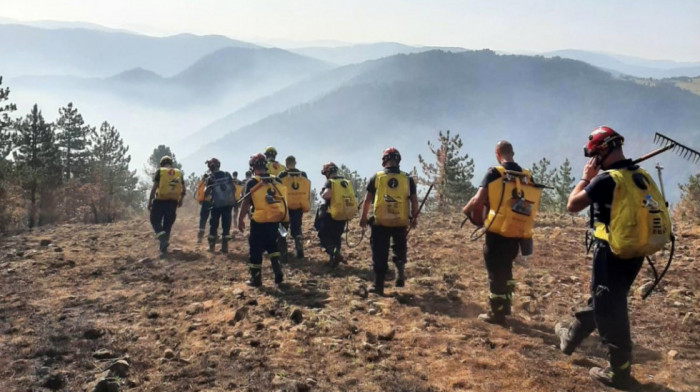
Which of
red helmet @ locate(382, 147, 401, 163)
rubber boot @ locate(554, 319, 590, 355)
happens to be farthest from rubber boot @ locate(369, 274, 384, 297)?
rubber boot @ locate(554, 319, 590, 355)

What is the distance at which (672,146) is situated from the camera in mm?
4383

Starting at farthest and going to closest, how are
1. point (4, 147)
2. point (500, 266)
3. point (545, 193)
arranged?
1. point (545, 193)
2. point (4, 147)
3. point (500, 266)

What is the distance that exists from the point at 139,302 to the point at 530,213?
18.8 feet

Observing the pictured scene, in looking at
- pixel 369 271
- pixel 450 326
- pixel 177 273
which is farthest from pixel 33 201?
pixel 450 326

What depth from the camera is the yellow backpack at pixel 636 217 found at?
392 centimetres

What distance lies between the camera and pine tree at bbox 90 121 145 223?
38625 millimetres

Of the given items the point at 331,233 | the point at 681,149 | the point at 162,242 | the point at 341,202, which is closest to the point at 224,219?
the point at 162,242

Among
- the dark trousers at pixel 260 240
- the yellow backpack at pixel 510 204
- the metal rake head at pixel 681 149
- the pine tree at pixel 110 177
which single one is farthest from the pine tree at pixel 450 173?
the metal rake head at pixel 681 149

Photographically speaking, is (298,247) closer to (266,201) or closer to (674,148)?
(266,201)

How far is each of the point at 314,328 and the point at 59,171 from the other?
37814mm

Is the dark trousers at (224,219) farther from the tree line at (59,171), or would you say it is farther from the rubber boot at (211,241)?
the tree line at (59,171)

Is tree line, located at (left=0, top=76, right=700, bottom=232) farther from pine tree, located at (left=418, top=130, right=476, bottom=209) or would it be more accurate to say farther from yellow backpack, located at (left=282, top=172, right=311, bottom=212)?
yellow backpack, located at (left=282, top=172, right=311, bottom=212)

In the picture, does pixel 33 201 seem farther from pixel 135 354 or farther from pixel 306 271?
pixel 135 354

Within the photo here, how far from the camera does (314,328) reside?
18.6 ft
